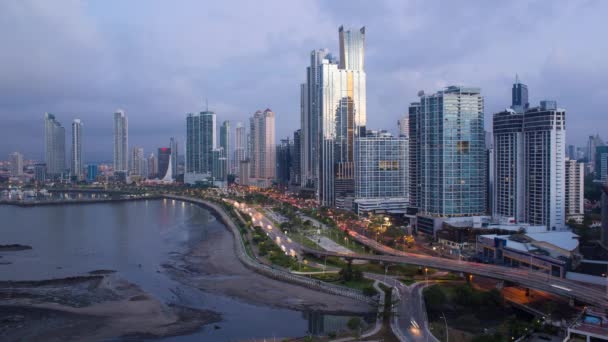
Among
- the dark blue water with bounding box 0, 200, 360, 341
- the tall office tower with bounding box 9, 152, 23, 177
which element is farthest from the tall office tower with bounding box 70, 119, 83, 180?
the dark blue water with bounding box 0, 200, 360, 341

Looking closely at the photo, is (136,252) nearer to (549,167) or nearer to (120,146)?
(549,167)

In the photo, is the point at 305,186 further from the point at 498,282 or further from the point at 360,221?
the point at 498,282

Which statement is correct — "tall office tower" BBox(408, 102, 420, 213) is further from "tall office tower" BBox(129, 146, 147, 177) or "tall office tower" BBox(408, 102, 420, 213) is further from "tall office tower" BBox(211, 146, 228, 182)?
"tall office tower" BBox(129, 146, 147, 177)

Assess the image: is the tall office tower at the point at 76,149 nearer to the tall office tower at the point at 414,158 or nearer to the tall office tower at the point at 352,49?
the tall office tower at the point at 352,49

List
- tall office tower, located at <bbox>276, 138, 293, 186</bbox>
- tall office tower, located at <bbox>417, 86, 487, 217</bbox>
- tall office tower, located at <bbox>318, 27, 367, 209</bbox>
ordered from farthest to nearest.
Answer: tall office tower, located at <bbox>276, 138, 293, 186</bbox>
tall office tower, located at <bbox>318, 27, 367, 209</bbox>
tall office tower, located at <bbox>417, 86, 487, 217</bbox>

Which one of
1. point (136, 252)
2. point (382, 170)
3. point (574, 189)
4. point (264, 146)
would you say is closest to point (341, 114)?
point (382, 170)

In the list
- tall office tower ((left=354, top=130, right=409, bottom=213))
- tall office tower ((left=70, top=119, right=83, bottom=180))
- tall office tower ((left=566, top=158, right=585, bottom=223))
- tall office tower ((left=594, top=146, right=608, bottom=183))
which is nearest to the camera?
tall office tower ((left=566, top=158, right=585, bottom=223))
